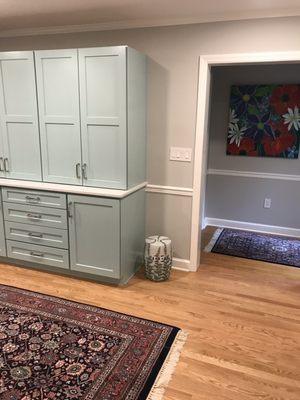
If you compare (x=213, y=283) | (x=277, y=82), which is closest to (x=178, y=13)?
(x=277, y=82)

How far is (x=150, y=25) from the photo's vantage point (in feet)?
9.48

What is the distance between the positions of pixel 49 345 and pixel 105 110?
1.86 meters

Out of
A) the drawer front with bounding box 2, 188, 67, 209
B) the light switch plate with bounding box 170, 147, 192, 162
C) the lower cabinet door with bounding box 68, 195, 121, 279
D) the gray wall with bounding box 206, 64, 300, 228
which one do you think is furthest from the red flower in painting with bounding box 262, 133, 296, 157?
the drawer front with bounding box 2, 188, 67, 209

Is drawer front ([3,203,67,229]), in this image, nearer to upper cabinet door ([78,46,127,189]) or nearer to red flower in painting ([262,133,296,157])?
upper cabinet door ([78,46,127,189])

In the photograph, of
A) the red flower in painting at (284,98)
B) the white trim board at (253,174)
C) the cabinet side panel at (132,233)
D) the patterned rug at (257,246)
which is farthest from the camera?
the white trim board at (253,174)

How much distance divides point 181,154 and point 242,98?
5.53 feet

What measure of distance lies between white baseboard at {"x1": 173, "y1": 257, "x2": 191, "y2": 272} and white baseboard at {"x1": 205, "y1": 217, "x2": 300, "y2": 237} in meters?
1.50

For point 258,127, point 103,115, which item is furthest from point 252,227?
point 103,115

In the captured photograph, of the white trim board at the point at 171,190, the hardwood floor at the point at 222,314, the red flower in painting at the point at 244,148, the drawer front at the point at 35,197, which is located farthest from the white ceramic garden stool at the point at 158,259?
the red flower in painting at the point at 244,148

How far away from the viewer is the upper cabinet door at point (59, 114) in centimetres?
279

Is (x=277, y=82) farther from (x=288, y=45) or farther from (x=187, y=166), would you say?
(x=187, y=166)

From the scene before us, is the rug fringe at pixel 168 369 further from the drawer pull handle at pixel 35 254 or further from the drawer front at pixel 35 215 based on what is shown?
the drawer pull handle at pixel 35 254

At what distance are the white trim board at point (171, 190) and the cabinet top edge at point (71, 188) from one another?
8 centimetres

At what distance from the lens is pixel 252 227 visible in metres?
4.53
